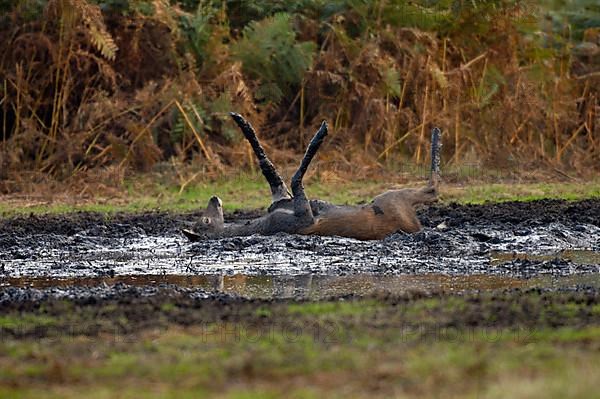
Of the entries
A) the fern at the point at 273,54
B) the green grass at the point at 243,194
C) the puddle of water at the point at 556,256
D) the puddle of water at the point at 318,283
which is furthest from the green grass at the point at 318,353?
the fern at the point at 273,54

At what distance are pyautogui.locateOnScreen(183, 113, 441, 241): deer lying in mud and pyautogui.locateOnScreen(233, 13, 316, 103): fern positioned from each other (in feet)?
18.9

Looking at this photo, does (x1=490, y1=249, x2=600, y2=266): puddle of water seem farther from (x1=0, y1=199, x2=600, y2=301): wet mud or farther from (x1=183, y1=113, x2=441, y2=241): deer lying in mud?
(x1=183, y1=113, x2=441, y2=241): deer lying in mud

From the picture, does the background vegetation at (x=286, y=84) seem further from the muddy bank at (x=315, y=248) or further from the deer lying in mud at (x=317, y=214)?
the deer lying in mud at (x=317, y=214)

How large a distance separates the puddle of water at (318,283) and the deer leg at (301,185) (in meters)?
1.77

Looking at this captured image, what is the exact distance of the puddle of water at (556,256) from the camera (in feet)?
33.3

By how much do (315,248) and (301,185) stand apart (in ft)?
2.19

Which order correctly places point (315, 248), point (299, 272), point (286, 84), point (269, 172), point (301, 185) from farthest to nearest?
point (286, 84)
point (269, 172)
point (301, 185)
point (315, 248)
point (299, 272)

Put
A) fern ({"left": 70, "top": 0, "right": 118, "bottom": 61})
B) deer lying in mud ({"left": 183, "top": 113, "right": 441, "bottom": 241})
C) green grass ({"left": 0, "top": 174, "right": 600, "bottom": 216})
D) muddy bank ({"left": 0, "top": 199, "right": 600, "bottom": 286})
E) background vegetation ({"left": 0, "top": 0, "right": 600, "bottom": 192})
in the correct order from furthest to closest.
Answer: background vegetation ({"left": 0, "top": 0, "right": 600, "bottom": 192}) → fern ({"left": 70, "top": 0, "right": 118, "bottom": 61}) → green grass ({"left": 0, "top": 174, "right": 600, "bottom": 216}) → deer lying in mud ({"left": 183, "top": 113, "right": 441, "bottom": 241}) → muddy bank ({"left": 0, "top": 199, "right": 600, "bottom": 286})

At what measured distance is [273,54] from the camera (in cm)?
1717

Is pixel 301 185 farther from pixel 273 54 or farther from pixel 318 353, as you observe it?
pixel 273 54

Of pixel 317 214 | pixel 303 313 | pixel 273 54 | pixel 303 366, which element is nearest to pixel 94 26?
pixel 273 54

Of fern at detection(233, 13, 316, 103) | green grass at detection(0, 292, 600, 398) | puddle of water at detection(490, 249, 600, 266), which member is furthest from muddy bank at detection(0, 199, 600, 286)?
fern at detection(233, 13, 316, 103)

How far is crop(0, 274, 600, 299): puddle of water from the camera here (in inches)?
333

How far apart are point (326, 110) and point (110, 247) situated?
661 centimetres
